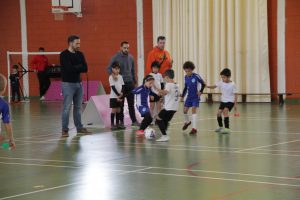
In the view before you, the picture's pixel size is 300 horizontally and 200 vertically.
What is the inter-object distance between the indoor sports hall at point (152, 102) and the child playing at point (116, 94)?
0.11ft

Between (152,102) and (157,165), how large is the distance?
218 inches

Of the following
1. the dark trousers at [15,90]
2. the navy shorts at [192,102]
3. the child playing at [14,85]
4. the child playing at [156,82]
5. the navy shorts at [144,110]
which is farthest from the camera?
the dark trousers at [15,90]

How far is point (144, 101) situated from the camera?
13.1 metres

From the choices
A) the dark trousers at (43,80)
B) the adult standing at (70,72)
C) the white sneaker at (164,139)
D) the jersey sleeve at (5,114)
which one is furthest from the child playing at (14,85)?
the jersey sleeve at (5,114)

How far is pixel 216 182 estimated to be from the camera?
24.4 feet

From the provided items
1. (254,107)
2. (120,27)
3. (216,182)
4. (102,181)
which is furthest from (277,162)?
(120,27)

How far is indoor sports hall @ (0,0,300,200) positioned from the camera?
7.66 metres

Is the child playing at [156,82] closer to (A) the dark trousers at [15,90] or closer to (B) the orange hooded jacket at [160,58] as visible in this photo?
(B) the orange hooded jacket at [160,58]

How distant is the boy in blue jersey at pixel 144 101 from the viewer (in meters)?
12.9

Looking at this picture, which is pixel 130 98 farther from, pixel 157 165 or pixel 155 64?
pixel 157 165

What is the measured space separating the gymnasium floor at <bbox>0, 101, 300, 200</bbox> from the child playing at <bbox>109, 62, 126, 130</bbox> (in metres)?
0.55

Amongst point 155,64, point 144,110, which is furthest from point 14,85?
point 144,110

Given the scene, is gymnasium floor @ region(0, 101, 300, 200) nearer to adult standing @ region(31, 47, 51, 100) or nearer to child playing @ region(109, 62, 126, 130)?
child playing @ region(109, 62, 126, 130)

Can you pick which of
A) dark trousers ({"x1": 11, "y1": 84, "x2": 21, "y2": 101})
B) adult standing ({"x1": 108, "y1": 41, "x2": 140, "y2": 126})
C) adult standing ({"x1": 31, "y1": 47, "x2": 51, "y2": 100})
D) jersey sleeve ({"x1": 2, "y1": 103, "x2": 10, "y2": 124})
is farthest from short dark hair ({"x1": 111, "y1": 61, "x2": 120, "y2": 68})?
adult standing ({"x1": 31, "y1": 47, "x2": 51, "y2": 100})
